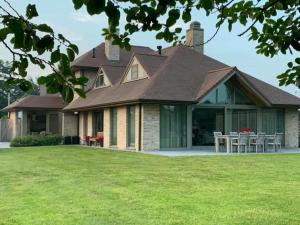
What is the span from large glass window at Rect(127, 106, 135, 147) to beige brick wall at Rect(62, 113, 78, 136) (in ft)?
31.1

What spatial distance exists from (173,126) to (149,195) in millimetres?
15847

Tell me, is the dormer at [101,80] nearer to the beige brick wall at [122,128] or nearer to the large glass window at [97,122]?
the large glass window at [97,122]

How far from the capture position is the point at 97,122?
31500 millimetres

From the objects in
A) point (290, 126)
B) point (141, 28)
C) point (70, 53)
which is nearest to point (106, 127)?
point (290, 126)

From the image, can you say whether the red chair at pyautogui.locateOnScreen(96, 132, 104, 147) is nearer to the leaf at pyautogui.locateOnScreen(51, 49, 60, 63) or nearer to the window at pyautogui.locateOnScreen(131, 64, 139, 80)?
the window at pyautogui.locateOnScreen(131, 64, 139, 80)

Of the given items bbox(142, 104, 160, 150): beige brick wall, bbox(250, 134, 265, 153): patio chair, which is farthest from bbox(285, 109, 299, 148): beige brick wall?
bbox(142, 104, 160, 150): beige brick wall

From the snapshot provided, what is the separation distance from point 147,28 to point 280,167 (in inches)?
484

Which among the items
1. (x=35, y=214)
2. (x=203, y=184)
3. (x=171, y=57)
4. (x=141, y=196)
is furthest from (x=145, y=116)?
(x=35, y=214)

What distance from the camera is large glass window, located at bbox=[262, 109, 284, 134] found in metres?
28.3

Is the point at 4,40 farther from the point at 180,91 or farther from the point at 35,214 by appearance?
the point at 180,91

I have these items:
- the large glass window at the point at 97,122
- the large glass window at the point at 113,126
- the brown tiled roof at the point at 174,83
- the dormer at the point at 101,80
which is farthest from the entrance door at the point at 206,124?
the dormer at the point at 101,80

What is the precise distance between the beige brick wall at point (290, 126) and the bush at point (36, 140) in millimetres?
14786

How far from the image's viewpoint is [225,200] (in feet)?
29.6

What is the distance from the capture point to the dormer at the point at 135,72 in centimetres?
2756
